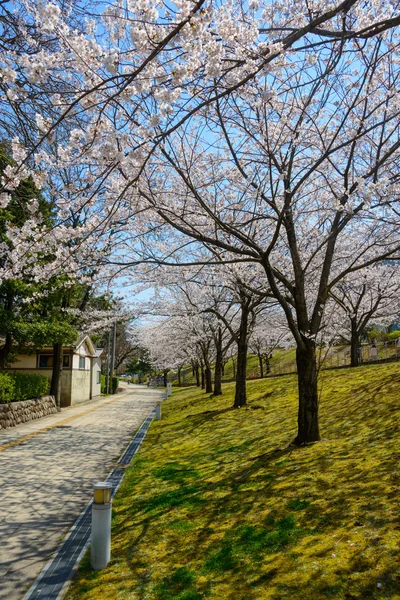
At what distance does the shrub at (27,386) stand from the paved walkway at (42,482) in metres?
1.57

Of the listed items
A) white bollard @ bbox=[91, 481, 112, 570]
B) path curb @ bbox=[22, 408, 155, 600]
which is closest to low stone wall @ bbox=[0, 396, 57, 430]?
path curb @ bbox=[22, 408, 155, 600]

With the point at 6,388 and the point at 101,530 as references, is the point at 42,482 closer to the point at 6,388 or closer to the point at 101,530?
the point at 101,530

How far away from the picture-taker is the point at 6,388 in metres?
13.9

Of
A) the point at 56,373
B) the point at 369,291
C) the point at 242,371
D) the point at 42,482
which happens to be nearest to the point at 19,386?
the point at 56,373

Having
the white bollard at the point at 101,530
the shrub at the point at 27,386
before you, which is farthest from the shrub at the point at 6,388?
the white bollard at the point at 101,530

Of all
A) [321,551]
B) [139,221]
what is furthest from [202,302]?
[321,551]

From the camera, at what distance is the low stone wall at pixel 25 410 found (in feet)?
42.7

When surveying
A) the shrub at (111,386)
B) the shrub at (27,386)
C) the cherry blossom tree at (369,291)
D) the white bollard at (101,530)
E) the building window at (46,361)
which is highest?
the cherry blossom tree at (369,291)

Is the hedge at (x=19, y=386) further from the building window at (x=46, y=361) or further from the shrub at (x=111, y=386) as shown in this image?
the shrub at (x=111, y=386)

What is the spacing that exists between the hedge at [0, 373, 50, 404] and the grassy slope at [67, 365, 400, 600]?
739 cm

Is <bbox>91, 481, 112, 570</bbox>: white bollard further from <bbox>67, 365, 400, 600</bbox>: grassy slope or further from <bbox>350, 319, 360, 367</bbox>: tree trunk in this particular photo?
<bbox>350, 319, 360, 367</bbox>: tree trunk

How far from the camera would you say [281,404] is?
1205cm

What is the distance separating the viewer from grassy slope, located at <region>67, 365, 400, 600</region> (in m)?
3.37

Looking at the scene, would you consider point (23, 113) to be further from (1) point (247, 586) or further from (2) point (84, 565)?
(1) point (247, 586)
